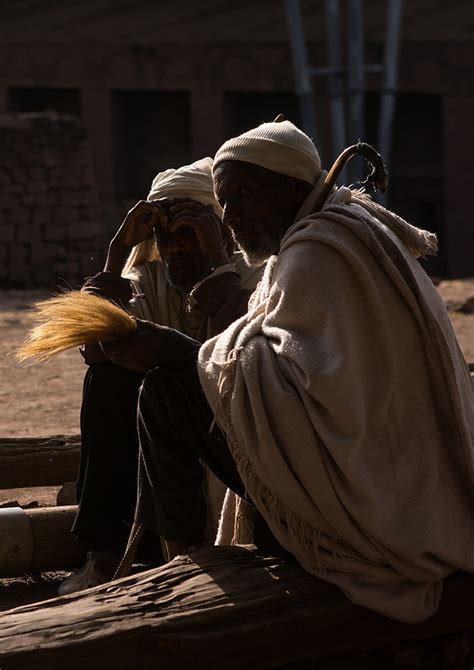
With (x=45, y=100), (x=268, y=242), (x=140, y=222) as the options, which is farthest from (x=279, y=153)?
(x=45, y=100)

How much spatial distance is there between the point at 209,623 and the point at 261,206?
1.19 m

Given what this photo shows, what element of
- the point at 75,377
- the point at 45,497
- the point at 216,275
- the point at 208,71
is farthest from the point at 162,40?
the point at 216,275

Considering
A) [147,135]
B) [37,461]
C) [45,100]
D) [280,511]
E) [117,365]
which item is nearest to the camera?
[280,511]

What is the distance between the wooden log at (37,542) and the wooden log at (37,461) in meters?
0.56

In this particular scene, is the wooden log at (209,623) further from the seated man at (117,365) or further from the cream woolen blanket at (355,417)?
the seated man at (117,365)

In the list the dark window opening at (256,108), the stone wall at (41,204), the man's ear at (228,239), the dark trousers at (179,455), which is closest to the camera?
the dark trousers at (179,455)

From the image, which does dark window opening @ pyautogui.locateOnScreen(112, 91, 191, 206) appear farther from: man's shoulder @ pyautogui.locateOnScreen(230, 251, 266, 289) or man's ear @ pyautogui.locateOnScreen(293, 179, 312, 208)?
man's ear @ pyautogui.locateOnScreen(293, 179, 312, 208)

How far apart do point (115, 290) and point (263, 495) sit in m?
1.37

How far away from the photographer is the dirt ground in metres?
5.46

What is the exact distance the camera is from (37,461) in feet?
19.8

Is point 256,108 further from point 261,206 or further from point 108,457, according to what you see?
point 261,206

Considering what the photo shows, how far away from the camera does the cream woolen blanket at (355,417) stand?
3.90 metres

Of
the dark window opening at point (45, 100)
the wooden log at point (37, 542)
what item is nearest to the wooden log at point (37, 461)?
the wooden log at point (37, 542)

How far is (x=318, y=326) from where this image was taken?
13.0 ft
